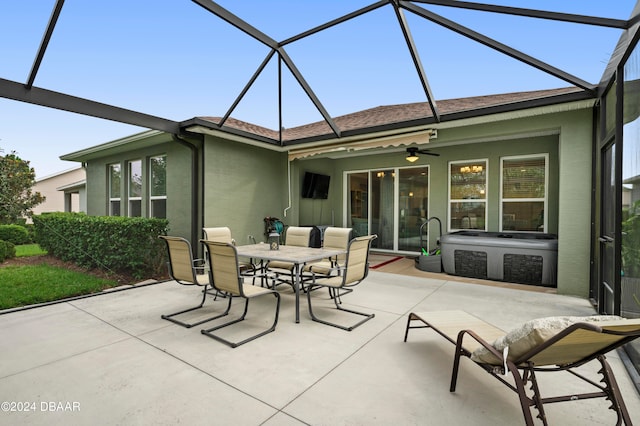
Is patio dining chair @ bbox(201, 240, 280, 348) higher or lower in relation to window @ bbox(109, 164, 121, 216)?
lower

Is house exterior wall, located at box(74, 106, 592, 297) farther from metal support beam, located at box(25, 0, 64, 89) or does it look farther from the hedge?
metal support beam, located at box(25, 0, 64, 89)

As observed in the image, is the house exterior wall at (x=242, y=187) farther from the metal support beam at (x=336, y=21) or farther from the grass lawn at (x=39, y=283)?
the metal support beam at (x=336, y=21)

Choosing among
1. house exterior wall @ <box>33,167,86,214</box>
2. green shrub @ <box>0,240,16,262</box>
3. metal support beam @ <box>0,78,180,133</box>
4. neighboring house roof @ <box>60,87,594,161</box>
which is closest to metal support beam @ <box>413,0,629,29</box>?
neighboring house roof @ <box>60,87,594,161</box>

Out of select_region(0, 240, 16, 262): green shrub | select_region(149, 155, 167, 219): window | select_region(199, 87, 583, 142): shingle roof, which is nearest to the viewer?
select_region(199, 87, 583, 142): shingle roof

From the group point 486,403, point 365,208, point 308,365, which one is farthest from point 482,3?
point 365,208

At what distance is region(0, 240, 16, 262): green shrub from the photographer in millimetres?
5893

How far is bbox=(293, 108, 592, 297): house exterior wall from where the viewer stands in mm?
4461

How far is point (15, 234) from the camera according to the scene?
6.13 m

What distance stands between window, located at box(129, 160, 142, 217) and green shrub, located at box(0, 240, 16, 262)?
7.36 ft

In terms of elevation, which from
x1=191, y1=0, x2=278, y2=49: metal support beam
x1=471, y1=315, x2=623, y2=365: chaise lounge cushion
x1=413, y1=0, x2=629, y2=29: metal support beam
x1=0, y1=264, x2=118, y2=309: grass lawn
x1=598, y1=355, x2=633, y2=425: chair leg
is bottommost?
x1=0, y1=264, x2=118, y2=309: grass lawn

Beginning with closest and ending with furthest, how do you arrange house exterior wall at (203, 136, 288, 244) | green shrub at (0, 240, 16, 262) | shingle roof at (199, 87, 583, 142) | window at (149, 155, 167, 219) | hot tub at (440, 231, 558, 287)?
hot tub at (440, 231, 558, 287), shingle roof at (199, 87, 583, 142), green shrub at (0, 240, 16, 262), house exterior wall at (203, 136, 288, 244), window at (149, 155, 167, 219)

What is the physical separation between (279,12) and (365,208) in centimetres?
581

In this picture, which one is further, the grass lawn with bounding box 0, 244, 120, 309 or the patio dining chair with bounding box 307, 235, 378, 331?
the grass lawn with bounding box 0, 244, 120, 309

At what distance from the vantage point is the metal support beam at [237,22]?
364cm
